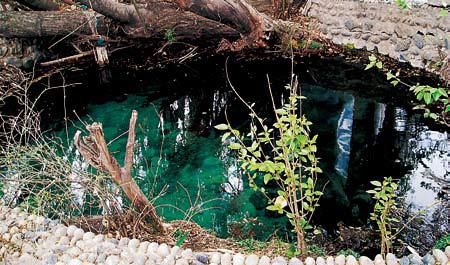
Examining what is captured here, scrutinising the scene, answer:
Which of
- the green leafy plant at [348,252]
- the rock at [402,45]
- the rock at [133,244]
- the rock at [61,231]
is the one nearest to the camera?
the rock at [133,244]

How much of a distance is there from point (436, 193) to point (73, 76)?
518 centimetres

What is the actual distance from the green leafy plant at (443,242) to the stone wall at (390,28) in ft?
11.7

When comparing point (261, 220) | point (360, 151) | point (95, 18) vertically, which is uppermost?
point (95, 18)

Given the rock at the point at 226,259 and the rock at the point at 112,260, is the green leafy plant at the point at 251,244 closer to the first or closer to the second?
the rock at the point at 226,259

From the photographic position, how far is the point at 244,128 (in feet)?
19.2

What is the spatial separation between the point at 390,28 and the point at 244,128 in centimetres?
285

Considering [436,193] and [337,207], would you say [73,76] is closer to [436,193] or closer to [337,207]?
[337,207]

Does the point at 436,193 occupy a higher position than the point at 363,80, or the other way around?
the point at 363,80

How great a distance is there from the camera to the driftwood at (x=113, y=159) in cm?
315

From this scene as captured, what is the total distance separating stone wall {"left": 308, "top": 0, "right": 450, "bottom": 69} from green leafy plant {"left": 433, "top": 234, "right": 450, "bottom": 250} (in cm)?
355

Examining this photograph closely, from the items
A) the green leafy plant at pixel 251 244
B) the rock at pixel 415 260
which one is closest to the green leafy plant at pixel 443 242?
the rock at pixel 415 260

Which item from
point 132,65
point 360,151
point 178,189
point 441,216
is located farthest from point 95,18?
point 441,216

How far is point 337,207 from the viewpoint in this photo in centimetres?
422

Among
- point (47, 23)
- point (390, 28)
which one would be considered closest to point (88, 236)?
point (47, 23)
